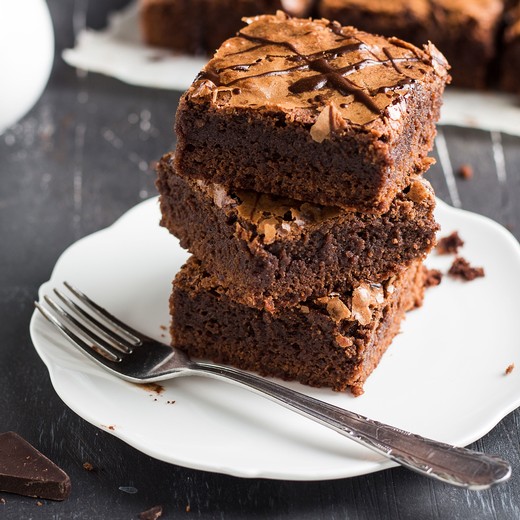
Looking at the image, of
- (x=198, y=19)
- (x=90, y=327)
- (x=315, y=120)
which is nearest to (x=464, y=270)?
(x=315, y=120)

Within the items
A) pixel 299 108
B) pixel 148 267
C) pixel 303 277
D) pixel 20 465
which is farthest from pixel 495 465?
pixel 148 267

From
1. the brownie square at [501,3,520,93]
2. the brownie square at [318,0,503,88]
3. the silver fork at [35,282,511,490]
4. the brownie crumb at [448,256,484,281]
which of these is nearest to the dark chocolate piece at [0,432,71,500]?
the silver fork at [35,282,511,490]

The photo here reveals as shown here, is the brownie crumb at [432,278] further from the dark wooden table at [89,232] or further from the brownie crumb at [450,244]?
the dark wooden table at [89,232]

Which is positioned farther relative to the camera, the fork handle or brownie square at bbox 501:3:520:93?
brownie square at bbox 501:3:520:93

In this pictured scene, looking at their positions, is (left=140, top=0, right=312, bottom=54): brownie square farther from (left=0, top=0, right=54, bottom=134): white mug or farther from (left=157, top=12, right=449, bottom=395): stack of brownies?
(left=157, top=12, right=449, bottom=395): stack of brownies

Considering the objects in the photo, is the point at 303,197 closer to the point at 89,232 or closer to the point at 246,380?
the point at 246,380

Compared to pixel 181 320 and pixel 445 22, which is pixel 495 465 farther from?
pixel 445 22
